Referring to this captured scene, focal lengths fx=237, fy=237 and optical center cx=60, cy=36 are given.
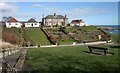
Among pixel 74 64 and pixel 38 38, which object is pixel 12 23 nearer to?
pixel 38 38

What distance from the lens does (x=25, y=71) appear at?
16.2m

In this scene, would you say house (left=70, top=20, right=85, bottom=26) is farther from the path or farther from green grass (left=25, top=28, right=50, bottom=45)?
the path

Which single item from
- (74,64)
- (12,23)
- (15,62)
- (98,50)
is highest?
(12,23)

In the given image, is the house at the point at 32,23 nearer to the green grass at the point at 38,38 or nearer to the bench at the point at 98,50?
the green grass at the point at 38,38

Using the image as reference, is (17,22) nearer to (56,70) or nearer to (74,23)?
(74,23)

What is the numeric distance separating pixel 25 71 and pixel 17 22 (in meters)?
82.9

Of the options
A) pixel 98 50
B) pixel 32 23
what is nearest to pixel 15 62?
pixel 98 50

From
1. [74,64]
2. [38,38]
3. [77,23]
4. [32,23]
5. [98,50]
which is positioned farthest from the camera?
[77,23]

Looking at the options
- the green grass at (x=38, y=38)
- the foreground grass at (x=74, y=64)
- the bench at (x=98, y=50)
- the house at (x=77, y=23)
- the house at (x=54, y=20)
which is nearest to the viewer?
the foreground grass at (x=74, y=64)

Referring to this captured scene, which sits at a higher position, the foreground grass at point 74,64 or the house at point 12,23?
the house at point 12,23

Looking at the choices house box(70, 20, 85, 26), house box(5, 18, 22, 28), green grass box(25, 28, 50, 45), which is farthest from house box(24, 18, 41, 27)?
green grass box(25, 28, 50, 45)

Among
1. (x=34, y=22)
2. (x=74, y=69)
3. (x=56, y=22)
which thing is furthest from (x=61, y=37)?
(x=74, y=69)

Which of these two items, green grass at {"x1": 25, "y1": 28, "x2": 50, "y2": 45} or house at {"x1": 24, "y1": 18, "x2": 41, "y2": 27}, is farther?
house at {"x1": 24, "y1": 18, "x2": 41, "y2": 27}

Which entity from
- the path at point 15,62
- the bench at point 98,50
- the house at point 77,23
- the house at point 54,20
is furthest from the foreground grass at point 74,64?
the house at point 77,23
